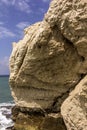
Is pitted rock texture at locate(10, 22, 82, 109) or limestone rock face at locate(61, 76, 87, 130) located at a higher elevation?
pitted rock texture at locate(10, 22, 82, 109)

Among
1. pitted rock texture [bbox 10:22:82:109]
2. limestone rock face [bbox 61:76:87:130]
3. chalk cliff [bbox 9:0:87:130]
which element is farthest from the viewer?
pitted rock texture [bbox 10:22:82:109]

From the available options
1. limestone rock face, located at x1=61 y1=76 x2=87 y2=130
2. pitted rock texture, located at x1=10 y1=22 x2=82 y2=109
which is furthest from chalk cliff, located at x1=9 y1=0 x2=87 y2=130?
limestone rock face, located at x1=61 y1=76 x2=87 y2=130

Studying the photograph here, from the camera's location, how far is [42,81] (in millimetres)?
13586

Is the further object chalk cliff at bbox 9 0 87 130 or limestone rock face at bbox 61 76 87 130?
chalk cliff at bbox 9 0 87 130

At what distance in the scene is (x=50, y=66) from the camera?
42.9ft

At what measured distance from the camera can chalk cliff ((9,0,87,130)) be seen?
11704 mm

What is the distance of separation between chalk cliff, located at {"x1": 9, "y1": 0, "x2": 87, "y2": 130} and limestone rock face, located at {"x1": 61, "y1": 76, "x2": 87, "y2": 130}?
16.6 inches

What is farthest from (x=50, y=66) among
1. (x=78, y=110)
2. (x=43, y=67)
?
(x=78, y=110)

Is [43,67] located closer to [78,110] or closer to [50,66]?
[50,66]

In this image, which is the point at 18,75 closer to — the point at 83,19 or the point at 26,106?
the point at 26,106

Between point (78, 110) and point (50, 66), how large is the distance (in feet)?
13.4

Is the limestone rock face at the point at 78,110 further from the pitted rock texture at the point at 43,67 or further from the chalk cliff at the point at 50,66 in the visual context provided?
the pitted rock texture at the point at 43,67

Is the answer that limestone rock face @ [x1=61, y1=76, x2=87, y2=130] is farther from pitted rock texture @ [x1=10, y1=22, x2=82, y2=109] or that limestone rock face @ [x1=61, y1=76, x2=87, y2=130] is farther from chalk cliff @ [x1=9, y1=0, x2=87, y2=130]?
pitted rock texture @ [x1=10, y1=22, x2=82, y2=109]

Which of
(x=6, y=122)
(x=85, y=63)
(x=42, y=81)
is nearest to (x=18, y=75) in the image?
(x=42, y=81)
